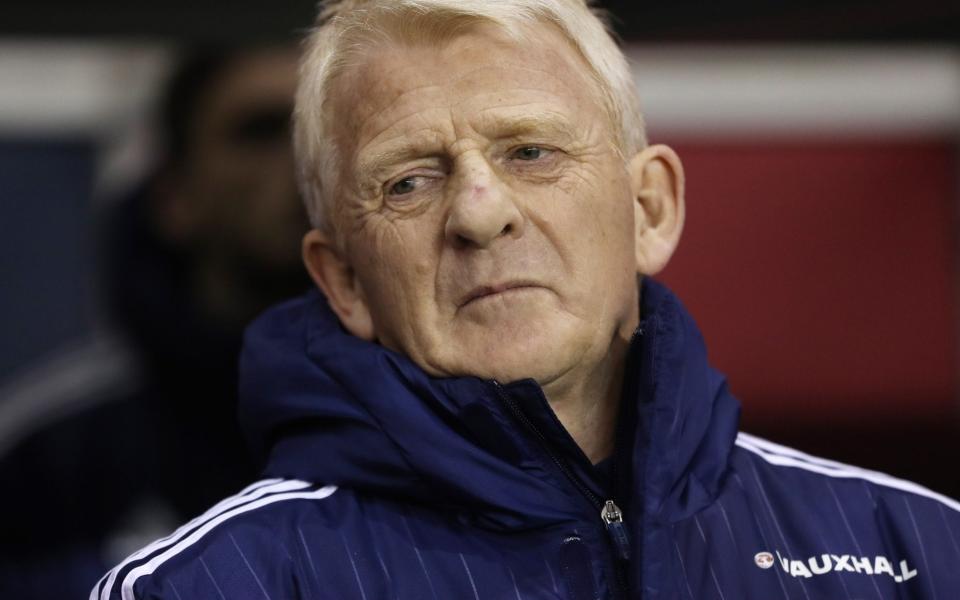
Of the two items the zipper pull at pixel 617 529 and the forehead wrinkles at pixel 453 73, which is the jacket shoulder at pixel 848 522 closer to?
the zipper pull at pixel 617 529

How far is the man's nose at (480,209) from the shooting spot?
2143 mm

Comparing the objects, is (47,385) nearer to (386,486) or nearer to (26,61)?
(26,61)

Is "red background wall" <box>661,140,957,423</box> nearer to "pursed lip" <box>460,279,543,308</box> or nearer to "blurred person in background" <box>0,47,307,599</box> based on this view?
"blurred person in background" <box>0,47,307,599</box>

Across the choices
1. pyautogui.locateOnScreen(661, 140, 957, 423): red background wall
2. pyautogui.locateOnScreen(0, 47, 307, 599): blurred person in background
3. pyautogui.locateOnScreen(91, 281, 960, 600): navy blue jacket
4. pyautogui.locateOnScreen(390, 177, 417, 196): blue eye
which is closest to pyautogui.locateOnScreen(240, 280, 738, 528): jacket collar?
pyautogui.locateOnScreen(91, 281, 960, 600): navy blue jacket

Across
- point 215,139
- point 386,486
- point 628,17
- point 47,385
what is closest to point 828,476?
point 386,486

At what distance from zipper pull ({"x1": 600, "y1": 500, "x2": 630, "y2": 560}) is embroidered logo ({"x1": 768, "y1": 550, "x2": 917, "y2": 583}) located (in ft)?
0.67

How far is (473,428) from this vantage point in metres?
2.17

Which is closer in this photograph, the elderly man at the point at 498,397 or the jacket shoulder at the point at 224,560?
the jacket shoulder at the point at 224,560

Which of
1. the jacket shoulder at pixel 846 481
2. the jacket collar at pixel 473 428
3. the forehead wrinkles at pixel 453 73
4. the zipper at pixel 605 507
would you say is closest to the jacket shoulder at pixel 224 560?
the jacket collar at pixel 473 428

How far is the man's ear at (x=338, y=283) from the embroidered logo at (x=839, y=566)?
64 cm

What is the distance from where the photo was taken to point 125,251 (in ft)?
14.2

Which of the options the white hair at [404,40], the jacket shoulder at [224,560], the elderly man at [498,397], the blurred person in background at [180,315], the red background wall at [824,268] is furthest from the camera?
the red background wall at [824,268]

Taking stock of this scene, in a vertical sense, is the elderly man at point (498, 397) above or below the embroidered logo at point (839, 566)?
above

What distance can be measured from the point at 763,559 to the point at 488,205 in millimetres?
604
